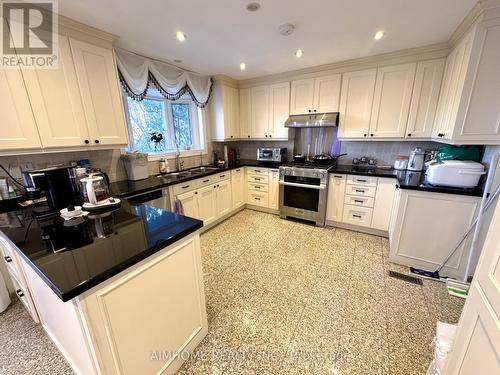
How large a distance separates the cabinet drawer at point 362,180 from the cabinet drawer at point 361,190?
45 millimetres

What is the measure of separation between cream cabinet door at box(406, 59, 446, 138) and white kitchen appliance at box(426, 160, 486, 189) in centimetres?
84

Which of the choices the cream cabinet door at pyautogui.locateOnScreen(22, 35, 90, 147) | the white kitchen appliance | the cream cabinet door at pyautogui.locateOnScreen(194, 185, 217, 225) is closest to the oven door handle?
the cream cabinet door at pyautogui.locateOnScreen(194, 185, 217, 225)

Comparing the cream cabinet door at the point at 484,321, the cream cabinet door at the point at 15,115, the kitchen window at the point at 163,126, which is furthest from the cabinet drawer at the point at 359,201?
the cream cabinet door at the point at 15,115

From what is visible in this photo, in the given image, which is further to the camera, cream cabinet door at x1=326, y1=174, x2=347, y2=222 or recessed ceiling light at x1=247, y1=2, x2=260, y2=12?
cream cabinet door at x1=326, y1=174, x2=347, y2=222

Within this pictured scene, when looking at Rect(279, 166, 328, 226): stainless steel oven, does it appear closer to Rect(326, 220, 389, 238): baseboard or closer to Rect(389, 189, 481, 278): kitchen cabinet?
Rect(326, 220, 389, 238): baseboard

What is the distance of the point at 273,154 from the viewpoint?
12.5ft

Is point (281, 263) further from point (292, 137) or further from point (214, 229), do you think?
point (292, 137)

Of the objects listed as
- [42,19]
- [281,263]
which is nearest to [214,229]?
[281,263]

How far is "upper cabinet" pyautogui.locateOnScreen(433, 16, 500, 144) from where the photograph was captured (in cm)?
174

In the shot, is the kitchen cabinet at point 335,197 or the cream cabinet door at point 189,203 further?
the kitchen cabinet at point 335,197

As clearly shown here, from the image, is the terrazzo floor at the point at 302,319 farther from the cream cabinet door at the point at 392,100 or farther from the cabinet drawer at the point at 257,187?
the cream cabinet door at the point at 392,100

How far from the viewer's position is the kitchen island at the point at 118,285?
34.7 inches

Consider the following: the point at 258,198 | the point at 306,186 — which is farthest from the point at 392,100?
the point at 258,198

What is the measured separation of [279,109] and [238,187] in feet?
5.12
